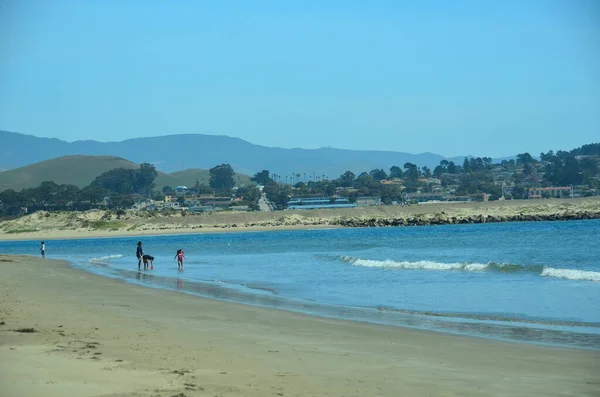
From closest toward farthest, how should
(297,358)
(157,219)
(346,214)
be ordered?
(297,358)
(157,219)
(346,214)

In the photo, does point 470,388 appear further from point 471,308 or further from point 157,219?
point 157,219

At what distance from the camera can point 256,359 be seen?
11.1 metres

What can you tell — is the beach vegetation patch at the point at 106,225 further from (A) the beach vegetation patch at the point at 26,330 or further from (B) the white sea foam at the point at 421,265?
(A) the beach vegetation patch at the point at 26,330

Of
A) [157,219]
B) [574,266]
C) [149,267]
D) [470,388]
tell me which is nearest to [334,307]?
[470,388]

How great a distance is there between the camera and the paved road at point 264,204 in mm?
149125

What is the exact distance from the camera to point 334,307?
1878cm

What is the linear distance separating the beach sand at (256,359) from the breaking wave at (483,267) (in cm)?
1158

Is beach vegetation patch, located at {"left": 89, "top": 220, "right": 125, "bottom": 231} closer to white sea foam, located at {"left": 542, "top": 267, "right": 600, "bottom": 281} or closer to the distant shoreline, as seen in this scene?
the distant shoreline

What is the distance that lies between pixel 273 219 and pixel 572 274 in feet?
292

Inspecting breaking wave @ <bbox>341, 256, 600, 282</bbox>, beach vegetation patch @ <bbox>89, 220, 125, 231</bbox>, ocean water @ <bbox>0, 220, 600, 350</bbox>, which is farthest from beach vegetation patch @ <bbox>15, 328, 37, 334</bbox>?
beach vegetation patch @ <bbox>89, 220, 125, 231</bbox>

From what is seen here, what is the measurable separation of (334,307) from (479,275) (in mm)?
9835

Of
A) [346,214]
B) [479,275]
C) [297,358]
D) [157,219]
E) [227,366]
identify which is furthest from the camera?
[346,214]

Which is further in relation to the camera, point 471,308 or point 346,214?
point 346,214

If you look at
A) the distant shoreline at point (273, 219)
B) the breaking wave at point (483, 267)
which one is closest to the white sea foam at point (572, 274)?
the breaking wave at point (483, 267)
